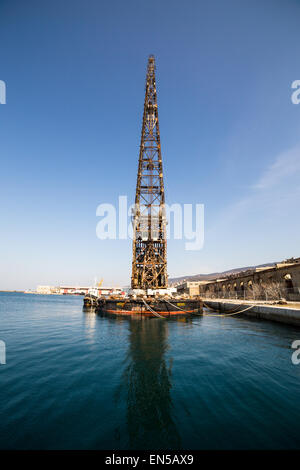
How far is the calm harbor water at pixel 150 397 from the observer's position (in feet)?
17.7

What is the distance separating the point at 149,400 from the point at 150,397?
0.73 ft

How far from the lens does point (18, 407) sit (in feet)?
22.2

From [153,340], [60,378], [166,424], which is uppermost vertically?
[166,424]

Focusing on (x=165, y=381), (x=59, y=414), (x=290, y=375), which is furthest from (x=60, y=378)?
(x=290, y=375)

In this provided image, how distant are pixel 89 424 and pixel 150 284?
1330 inches

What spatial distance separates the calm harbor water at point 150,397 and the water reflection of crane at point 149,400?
0.10 feet

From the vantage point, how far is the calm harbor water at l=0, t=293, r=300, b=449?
538 cm

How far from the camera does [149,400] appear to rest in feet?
24.3
